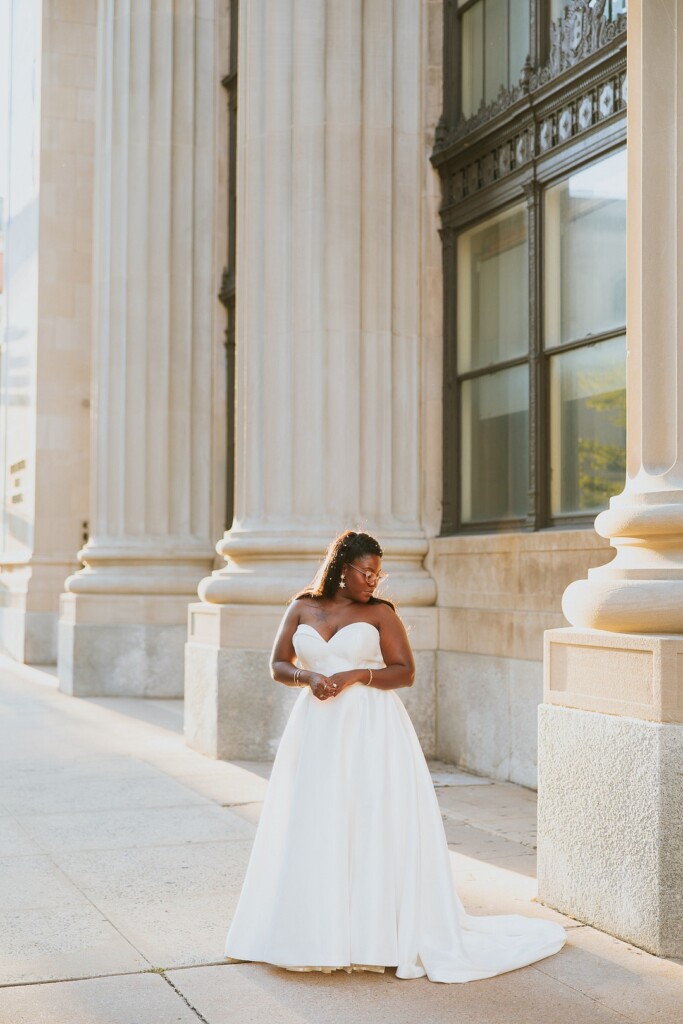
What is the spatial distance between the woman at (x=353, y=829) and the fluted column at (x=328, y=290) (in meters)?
5.40

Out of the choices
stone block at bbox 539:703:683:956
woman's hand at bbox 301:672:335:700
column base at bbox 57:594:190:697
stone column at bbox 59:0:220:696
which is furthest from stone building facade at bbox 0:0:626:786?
woman's hand at bbox 301:672:335:700

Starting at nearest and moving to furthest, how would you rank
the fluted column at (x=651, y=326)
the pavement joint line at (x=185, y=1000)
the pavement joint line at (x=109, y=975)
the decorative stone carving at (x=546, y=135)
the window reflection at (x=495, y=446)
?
the pavement joint line at (x=185, y=1000), the pavement joint line at (x=109, y=975), the fluted column at (x=651, y=326), the decorative stone carving at (x=546, y=135), the window reflection at (x=495, y=446)

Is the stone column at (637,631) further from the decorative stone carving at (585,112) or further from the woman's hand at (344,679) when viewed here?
the decorative stone carving at (585,112)

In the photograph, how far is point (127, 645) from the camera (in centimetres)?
1570

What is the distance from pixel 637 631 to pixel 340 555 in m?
1.48

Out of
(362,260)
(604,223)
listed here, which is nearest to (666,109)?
(604,223)

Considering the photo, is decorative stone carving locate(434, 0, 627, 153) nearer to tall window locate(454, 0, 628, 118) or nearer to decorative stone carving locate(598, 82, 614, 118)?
tall window locate(454, 0, 628, 118)

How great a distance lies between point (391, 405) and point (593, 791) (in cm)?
582

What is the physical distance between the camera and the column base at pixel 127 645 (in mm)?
15586

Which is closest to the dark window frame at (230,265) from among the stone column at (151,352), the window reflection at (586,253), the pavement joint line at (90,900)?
the stone column at (151,352)

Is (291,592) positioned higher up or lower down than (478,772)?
higher up

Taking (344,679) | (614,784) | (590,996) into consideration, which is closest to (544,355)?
(614,784)

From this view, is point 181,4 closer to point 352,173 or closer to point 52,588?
point 352,173

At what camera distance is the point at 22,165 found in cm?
2239
